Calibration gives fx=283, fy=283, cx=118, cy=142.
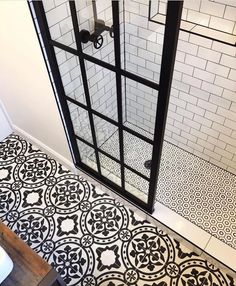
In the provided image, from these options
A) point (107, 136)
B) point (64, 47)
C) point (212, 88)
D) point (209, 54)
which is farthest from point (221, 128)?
point (64, 47)

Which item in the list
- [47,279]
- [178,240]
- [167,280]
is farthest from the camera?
[178,240]

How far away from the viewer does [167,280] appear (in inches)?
60.2

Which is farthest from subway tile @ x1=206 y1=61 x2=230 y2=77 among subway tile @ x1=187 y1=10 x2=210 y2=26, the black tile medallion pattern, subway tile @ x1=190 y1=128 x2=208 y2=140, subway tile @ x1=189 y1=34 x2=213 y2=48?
the black tile medallion pattern

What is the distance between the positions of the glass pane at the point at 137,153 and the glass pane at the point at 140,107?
6 cm

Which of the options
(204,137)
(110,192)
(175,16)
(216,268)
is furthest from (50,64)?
(216,268)

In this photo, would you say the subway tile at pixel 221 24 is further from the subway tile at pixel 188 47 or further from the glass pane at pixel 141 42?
the glass pane at pixel 141 42

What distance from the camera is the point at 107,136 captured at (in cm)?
160

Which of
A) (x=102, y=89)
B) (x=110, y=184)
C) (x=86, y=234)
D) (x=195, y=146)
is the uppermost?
(x=195, y=146)

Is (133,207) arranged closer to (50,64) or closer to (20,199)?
(20,199)

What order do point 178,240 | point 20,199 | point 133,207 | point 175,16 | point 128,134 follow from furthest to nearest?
1. point 20,199
2. point 133,207
3. point 178,240
4. point 128,134
5. point 175,16

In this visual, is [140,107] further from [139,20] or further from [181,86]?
[139,20]

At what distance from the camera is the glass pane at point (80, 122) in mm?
1568

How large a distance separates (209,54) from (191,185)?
84 cm

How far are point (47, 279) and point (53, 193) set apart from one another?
2.92 feet
